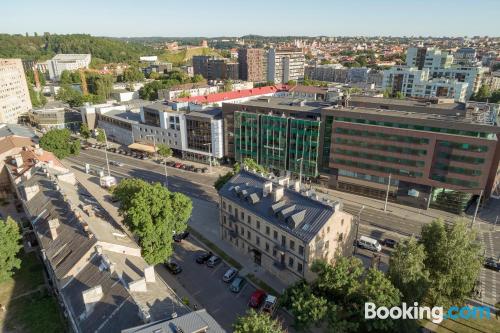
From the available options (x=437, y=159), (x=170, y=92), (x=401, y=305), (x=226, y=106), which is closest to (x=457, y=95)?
(x=437, y=159)

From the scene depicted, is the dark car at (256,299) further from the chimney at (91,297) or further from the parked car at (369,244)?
the parked car at (369,244)

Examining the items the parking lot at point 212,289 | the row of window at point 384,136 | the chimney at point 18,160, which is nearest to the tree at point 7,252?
the parking lot at point 212,289

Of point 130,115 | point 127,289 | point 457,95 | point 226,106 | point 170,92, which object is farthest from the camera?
point 170,92

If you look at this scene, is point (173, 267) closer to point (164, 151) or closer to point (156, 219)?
point (156, 219)

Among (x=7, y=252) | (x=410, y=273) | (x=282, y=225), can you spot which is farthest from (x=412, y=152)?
(x=7, y=252)

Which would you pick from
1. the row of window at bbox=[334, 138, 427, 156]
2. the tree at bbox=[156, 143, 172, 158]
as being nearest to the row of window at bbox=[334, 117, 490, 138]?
the row of window at bbox=[334, 138, 427, 156]

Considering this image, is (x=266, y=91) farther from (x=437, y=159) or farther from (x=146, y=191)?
(x=146, y=191)
